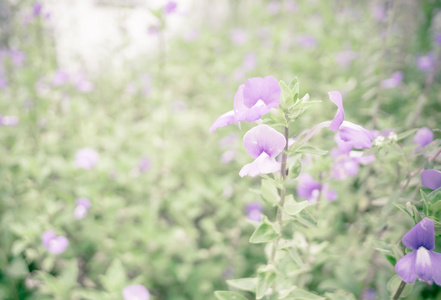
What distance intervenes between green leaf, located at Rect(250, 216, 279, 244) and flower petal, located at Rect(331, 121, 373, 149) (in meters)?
0.34

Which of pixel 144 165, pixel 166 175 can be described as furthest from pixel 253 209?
pixel 144 165

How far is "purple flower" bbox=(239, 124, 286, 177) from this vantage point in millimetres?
734

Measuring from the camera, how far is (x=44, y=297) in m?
1.69

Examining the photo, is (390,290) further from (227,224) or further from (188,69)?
(188,69)

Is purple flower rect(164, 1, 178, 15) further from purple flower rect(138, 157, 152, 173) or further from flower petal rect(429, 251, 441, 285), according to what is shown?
flower petal rect(429, 251, 441, 285)

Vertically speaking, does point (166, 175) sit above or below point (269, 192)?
below

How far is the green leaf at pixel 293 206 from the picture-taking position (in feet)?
2.81

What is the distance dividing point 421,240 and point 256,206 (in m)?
1.46

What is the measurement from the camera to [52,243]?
5.74 feet

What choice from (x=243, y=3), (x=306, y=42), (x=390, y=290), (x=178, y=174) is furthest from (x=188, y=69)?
(x=390, y=290)

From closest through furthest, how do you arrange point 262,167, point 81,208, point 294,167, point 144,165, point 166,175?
1. point 262,167
2. point 294,167
3. point 81,208
4. point 144,165
5. point 166,175

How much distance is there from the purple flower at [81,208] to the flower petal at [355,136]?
1821mm

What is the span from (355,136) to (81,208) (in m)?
1.87

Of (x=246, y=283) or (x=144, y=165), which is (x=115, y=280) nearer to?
(x=246, y=283)
